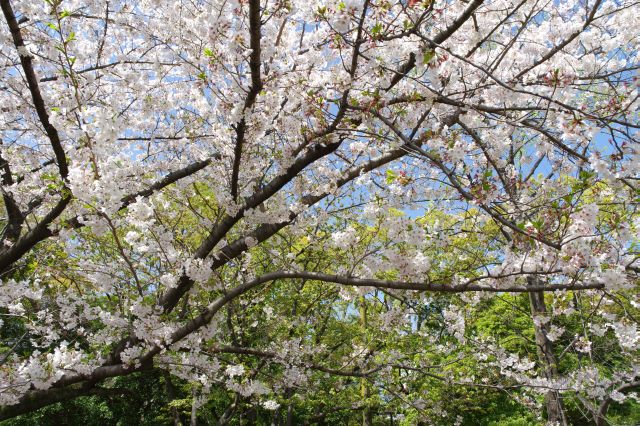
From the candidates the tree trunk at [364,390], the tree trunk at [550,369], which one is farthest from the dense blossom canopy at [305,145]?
the tree trunk at [364,390]

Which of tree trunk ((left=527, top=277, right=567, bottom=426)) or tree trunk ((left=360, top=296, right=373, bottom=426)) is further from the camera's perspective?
tree trunk ((left=360, top=296, right=373, bottom=426))

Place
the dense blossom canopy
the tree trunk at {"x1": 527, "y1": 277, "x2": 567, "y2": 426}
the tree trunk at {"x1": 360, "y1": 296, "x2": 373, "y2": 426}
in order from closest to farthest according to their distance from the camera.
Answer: the dense blossom canopy → the tree trunk at {"x1": 527, "y1": 277, "x2": 567, "y2": 426} → the tree trunk at {"x1": 360, "y1": 296, "x2": 373, "y2": 426}

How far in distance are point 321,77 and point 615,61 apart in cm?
313

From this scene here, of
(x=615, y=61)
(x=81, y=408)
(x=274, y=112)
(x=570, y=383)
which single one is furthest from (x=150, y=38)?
(x=81, y=408)

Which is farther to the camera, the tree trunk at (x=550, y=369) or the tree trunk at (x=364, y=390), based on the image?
the tree trunk at (x=364, y=390)

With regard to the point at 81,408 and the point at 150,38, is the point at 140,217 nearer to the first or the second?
the point at 150,38

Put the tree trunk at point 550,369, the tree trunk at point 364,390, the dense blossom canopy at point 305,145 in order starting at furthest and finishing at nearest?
the tree trunk at point 364,390 → the tree trunk at point 550,369 → the dense blossom canopy at point 305,145

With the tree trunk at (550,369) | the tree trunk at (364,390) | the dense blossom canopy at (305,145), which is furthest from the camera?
the tree trunk at (364,390)

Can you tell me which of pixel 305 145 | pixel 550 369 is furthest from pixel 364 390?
pixel 305 145

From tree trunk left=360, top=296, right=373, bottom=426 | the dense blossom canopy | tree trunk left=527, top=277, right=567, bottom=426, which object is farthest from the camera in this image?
tree trunk left=360, top=296, right=373, bottom=426

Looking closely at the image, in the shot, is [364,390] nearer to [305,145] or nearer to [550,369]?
[550,369]

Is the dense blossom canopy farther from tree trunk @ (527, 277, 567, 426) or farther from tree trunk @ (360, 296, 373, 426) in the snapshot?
tree trunk @ (360, 296, 373, 426)

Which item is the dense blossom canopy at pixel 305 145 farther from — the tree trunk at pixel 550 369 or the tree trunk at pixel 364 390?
the tree trunk at pixel 364 390

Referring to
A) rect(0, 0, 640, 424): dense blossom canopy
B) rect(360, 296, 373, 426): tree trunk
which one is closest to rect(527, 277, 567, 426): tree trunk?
rect(0, 0, 640, 424): dense blossom canopy
